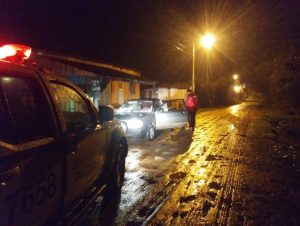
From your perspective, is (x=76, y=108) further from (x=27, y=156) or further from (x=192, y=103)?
(x=192, y=103)

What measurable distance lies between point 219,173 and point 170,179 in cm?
129

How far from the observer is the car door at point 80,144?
144 inches

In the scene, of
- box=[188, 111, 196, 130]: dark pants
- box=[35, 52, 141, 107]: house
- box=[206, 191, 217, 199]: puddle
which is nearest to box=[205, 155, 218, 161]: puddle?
box=[206, 191, 217, 199]: puddle

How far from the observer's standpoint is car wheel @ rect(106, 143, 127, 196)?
19.0 feet

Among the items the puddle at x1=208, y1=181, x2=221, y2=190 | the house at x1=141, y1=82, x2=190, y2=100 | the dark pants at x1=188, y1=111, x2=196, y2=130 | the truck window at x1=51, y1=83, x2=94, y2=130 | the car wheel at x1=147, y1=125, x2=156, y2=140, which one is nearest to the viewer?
the truck window at x1=51, y1=83, x2=94, y2=130

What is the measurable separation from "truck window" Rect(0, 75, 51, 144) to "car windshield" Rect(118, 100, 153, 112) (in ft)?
33.2

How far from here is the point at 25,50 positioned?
3461 mm

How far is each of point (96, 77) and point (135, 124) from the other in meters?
7.64

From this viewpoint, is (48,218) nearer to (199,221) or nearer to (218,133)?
(199,221)

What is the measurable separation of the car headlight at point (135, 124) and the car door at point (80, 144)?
6938mm

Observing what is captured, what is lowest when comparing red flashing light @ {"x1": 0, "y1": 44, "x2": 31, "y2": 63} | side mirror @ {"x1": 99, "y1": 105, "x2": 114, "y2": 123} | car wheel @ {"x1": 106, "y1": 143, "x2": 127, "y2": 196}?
car wheel @ {"x1": 106, "y1": 143, "x2": 127, "y2": 196}

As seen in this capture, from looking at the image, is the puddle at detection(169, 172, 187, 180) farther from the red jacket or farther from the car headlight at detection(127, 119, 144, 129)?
the red jacket

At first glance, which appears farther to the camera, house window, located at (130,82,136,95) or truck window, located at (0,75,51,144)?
house window, located at (130,82,136,95)

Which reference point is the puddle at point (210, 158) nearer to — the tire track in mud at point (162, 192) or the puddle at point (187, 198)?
the tire track in mud at point (162, 192)
